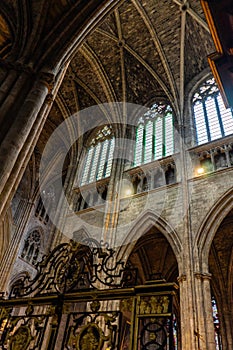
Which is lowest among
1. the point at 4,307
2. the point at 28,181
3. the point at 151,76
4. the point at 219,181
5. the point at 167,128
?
the point at 4,307

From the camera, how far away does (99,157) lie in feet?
49.1

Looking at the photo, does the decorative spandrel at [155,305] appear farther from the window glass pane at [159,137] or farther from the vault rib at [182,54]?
the vault rib at [182,54]

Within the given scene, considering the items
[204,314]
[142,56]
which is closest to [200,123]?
[142,56]

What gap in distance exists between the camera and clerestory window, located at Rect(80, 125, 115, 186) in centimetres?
1412

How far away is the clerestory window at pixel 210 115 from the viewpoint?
11555 mm

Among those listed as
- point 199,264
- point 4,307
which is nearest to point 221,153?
point 199,264

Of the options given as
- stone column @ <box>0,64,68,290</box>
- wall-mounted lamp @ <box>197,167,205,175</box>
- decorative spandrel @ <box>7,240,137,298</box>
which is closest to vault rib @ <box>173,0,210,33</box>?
wall-mounted lamp @ <box>197,167,205,175</box>

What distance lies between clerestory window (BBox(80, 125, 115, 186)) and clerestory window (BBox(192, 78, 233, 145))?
4.40 meters

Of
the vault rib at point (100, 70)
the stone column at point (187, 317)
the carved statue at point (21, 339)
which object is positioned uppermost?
the vault rib at point (100, 70)

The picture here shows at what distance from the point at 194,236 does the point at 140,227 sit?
2.22m

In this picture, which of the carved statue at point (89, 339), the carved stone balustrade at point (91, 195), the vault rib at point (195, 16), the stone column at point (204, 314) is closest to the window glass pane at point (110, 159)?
the carved stone balustrade at point (91, 195)

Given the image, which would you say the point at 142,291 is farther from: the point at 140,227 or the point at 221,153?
the point at 221,153

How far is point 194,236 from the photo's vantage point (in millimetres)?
8945

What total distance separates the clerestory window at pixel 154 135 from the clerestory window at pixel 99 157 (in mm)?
1523
